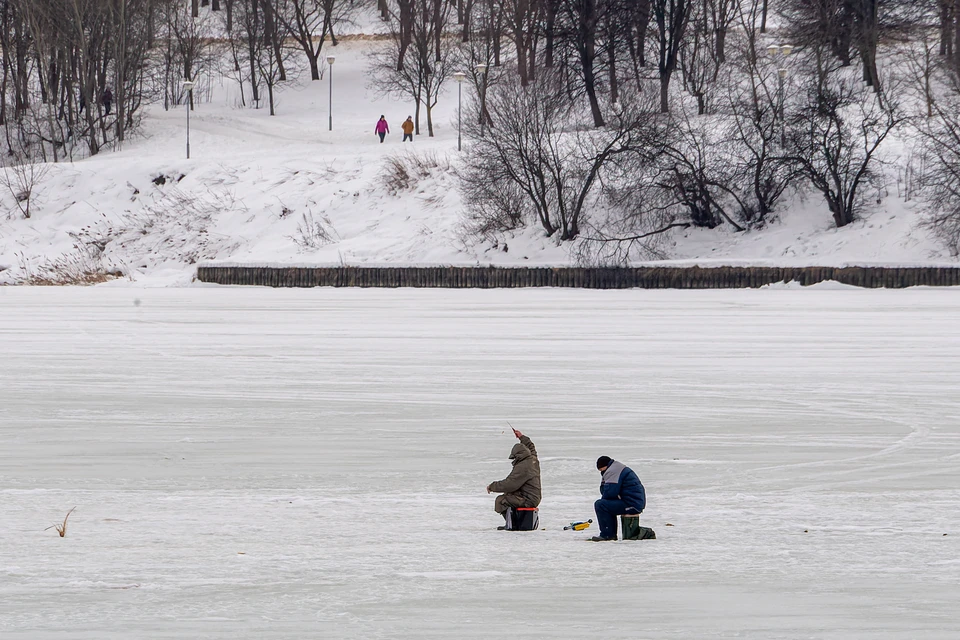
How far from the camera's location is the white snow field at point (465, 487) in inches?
195

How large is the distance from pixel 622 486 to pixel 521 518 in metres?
0.59

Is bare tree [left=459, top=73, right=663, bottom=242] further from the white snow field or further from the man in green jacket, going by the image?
the man in green jacket

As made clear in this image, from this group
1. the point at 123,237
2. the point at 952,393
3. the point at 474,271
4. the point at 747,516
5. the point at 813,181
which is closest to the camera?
the point at 747,516

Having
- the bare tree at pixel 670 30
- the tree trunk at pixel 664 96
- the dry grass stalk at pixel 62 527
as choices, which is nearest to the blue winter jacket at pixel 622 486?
the dry grass stalk at pixel 62 527

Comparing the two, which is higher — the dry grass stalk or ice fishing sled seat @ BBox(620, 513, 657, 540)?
ice fishing sled seat @ BBox(620, 513, 657, 540)

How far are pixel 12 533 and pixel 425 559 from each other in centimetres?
206

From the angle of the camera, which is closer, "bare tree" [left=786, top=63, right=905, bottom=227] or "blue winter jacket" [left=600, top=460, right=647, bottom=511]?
"blue winter jacket" [left=600, top=460, right=647, bottom=511]

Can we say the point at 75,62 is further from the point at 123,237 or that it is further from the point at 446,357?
the point at 446,357

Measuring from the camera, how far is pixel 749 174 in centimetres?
3725

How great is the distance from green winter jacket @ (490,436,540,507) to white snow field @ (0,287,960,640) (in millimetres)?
220

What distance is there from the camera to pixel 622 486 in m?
5.87

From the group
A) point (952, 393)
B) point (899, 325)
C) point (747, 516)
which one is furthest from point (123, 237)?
point (747, 516)

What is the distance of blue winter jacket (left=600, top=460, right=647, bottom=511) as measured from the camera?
587 cm

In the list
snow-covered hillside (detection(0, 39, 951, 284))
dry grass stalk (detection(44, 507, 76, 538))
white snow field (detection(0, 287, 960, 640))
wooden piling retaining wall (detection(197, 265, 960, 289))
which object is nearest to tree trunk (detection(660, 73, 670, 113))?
snow-covered hillside (detection(0, 39, 951, 284))
